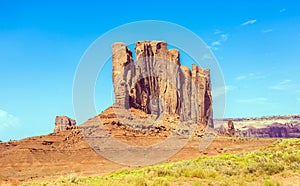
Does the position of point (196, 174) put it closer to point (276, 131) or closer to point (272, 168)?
point (272, 168)

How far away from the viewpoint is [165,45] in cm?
9925

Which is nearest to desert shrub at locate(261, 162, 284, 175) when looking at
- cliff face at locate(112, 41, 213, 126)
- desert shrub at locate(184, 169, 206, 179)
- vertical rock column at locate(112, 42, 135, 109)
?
desert shrub at locate(184, 169, 206, 179)

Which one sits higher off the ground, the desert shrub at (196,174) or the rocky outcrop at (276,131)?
the rocky outcrop at (276,131)

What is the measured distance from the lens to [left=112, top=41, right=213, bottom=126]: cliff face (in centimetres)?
8325

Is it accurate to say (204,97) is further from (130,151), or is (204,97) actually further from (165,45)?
(130,151)

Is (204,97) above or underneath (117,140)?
above

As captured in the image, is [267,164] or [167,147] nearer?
[267,164]

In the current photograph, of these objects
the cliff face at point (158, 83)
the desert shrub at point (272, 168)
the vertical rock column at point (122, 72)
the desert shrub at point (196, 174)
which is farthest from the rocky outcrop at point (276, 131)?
the desert shrub at point (196, 174)

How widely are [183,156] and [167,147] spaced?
595 cm

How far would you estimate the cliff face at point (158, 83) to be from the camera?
83.2 m

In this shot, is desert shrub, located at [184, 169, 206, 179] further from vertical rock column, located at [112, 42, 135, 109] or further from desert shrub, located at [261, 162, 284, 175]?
vertical rock column, located at [112, 42, 135, 109]

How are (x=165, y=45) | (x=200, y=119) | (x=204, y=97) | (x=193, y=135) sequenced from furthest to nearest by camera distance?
(x=204, y=97)
(x=200, y=119)
(x=165, y=45)
(x=193, y=135)

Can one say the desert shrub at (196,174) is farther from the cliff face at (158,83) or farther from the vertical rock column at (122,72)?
the vertical rock column at (122,72)

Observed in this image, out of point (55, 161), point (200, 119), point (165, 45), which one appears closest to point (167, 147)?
point (55, 161)
